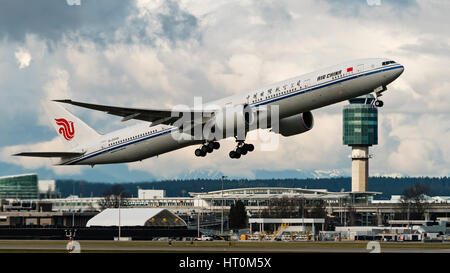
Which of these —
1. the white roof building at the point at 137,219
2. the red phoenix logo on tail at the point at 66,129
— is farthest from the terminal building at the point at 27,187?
the white roof building at the point at 137,219

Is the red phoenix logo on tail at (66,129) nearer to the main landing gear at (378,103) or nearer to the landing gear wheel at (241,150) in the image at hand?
the landing gear wheel at (241,150)

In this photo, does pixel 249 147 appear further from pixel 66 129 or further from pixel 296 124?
pixel 66 129

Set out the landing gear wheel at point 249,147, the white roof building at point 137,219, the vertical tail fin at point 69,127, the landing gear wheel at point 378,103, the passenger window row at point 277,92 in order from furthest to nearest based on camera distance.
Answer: the white roof building at point 137,219 → the vertical tail fin at point 69,127 → the landing gear wheel at point 249,147 → the passenger window row at point 277,92 → the landing gear wheel at point 378,103

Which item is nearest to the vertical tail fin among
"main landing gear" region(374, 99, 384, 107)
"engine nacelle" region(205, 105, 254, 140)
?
"engine nacelle" region(205, 105, 254, 140)

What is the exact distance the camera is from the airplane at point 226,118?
54.2m

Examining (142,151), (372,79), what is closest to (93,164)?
(142,151)

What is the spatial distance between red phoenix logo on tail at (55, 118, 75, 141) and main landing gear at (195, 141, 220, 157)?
16.8m

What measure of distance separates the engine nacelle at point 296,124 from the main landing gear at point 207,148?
5817mm

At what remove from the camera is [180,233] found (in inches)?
3812

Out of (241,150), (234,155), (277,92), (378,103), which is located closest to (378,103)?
(378,103)

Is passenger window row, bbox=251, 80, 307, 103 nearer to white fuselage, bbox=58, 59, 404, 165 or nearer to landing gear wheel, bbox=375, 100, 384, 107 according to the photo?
white fuselage, bbox=58, 59, 404, 165

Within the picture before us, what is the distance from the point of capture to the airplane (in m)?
54.2
